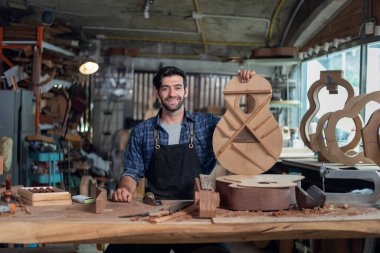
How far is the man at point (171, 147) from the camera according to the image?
8.93 ft

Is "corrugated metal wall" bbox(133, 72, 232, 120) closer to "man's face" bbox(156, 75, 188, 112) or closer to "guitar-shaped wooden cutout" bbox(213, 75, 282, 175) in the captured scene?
"man's face" bbox(156, 75, 188, 112)

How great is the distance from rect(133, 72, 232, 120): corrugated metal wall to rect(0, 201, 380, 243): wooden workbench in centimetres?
670

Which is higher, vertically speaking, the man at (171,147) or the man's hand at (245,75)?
the man's hand at (245,75)

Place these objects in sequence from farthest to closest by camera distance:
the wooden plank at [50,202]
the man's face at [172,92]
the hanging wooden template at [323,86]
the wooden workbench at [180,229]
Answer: the hanging wooden template at [323,86]
the man's face at [172,92]
the wooden plank at [50,202]
the wooden workbench at [180,229]

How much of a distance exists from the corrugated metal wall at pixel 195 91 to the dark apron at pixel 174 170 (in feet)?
19.1

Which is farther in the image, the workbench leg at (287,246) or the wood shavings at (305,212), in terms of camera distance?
the workbench leg at (287,246)

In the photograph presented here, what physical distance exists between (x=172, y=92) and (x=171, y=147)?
34 centimetres

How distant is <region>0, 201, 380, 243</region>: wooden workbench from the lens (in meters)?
1.84

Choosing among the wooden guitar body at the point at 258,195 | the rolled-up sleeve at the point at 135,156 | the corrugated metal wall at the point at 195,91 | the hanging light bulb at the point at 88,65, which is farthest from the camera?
the corrugated metal wall at the point at 195,91

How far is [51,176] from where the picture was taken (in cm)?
545

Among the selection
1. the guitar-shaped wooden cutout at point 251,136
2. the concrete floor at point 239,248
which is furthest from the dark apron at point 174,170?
the concrete floor at point 239,248

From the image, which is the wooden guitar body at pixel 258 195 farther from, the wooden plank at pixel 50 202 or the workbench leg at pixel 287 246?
the workbench leg at pixel 287 246

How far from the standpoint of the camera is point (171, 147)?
2.78 metres

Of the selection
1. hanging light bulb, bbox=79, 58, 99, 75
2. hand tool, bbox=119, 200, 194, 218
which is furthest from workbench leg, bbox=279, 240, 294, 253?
hanging light bulb, bbox=79, 58, 99, 75
